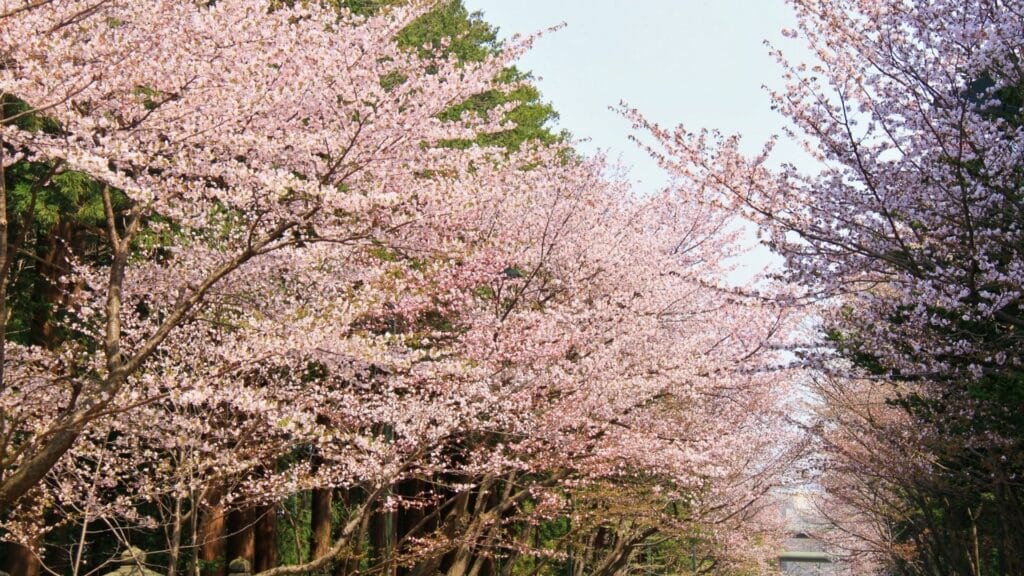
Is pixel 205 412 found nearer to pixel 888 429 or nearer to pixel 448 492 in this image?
pixel 448 492

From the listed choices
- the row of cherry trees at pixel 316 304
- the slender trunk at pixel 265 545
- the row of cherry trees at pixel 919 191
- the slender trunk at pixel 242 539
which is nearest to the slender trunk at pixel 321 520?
the row of cherry trees at pixel 316 304

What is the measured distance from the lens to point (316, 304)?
7.25 m

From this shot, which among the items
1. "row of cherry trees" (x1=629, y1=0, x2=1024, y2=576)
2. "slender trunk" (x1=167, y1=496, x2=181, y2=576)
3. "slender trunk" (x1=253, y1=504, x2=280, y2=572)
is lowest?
"slender trunk" (x1=167, y1=496, x2=181, y2=576)

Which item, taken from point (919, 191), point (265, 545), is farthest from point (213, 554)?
point (919, 191)

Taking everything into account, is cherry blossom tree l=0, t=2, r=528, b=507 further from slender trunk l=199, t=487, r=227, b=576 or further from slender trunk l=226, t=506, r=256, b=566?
slender trunk l=226, t=506, r=256, b=566

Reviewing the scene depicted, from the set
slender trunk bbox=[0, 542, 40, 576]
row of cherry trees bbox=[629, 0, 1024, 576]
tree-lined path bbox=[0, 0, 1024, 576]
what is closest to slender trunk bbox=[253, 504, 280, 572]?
tree-lined path bbox=[0, 0, 1024, 576]

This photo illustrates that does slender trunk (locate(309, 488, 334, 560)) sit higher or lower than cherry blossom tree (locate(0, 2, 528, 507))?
lower

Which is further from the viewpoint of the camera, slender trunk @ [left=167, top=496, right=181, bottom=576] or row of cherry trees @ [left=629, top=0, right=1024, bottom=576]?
slender trunk @ [left=167, top=496, right=181, bottom=576]

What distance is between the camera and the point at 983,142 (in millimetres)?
6137

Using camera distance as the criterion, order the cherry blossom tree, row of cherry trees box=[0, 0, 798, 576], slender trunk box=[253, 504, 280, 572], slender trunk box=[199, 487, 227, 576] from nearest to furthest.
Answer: the cherry blossom tree
row of cherry trees box=[0, 0, 798, 576]
slender trunk box=[199, 487, 227, 576]
slender trunk box=[253, 504, 280, 572]

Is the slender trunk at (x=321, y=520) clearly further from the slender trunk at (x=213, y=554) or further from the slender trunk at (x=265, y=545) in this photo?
the slender trunk at (x=213, y=554)

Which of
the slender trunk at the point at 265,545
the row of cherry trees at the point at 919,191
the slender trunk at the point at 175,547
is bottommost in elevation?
the slender trunk at the point at 175,547

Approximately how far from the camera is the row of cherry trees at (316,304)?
6141 millimetres

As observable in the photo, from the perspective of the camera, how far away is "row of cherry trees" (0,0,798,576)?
614 centimetres
